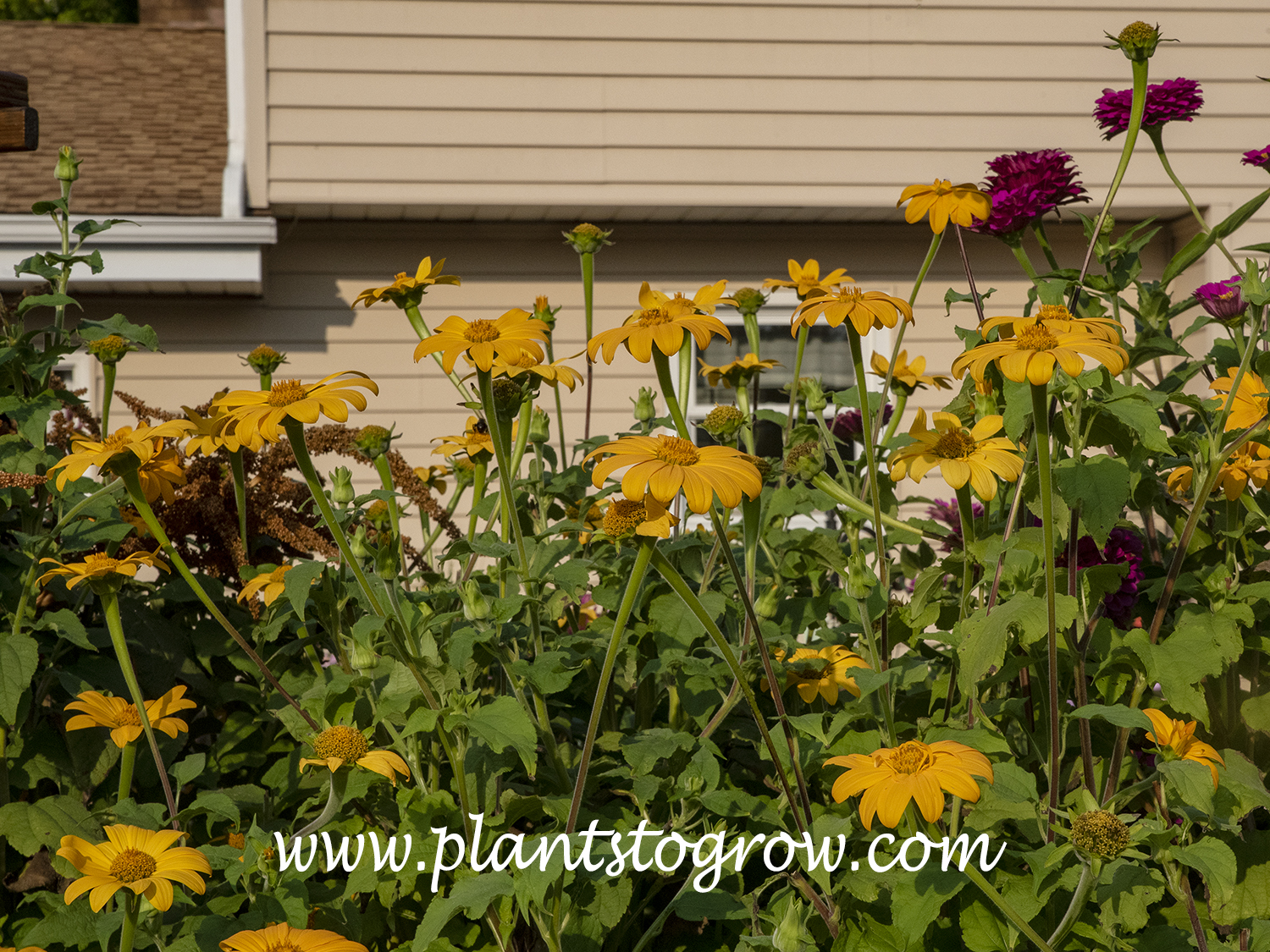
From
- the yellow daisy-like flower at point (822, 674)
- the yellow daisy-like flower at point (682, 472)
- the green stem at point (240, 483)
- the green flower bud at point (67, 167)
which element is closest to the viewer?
the yellow daisy-like flower at point (682, 472)

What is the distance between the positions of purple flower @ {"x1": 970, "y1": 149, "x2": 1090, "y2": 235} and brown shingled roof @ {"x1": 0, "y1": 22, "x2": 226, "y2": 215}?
4201 mm

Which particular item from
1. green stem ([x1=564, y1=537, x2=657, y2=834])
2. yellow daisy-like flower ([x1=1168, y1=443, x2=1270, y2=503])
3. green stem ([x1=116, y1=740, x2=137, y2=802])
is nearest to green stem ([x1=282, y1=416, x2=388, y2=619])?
green stem ([x1=564, y1=537, x2=657, y2=834])

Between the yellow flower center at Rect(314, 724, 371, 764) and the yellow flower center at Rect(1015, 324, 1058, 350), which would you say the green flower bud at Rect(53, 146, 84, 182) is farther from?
the yellow flower center at Rect(1015, 324, 1058, 350)

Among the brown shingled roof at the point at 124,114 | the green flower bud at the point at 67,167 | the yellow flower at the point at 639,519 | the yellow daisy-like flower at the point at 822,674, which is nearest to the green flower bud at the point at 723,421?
the yellow daisy-like flower at the point at 822,674

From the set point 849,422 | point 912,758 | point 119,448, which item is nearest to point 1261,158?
point 849,422

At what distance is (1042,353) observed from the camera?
1.08 m

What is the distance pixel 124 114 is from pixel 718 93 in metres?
3.32

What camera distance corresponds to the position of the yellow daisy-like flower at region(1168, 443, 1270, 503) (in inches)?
56.4

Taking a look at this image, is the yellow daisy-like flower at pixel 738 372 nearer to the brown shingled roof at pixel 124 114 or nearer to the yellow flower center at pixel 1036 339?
the yellow flower center at pixel 1036 339

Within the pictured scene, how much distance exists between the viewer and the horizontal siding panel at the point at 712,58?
5027mm

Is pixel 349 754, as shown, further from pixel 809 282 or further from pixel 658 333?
pixel 809 282

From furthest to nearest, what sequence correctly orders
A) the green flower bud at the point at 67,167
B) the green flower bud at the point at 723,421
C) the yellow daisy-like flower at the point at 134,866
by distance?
1. the green flower bud at the point at 67,167
2. the green flower bud at the point at 723,421
3. the yellow daisy-like flower at the point at 134,866

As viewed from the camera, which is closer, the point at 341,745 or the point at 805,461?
the point at 341,745

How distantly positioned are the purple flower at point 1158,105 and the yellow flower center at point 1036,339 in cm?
83
